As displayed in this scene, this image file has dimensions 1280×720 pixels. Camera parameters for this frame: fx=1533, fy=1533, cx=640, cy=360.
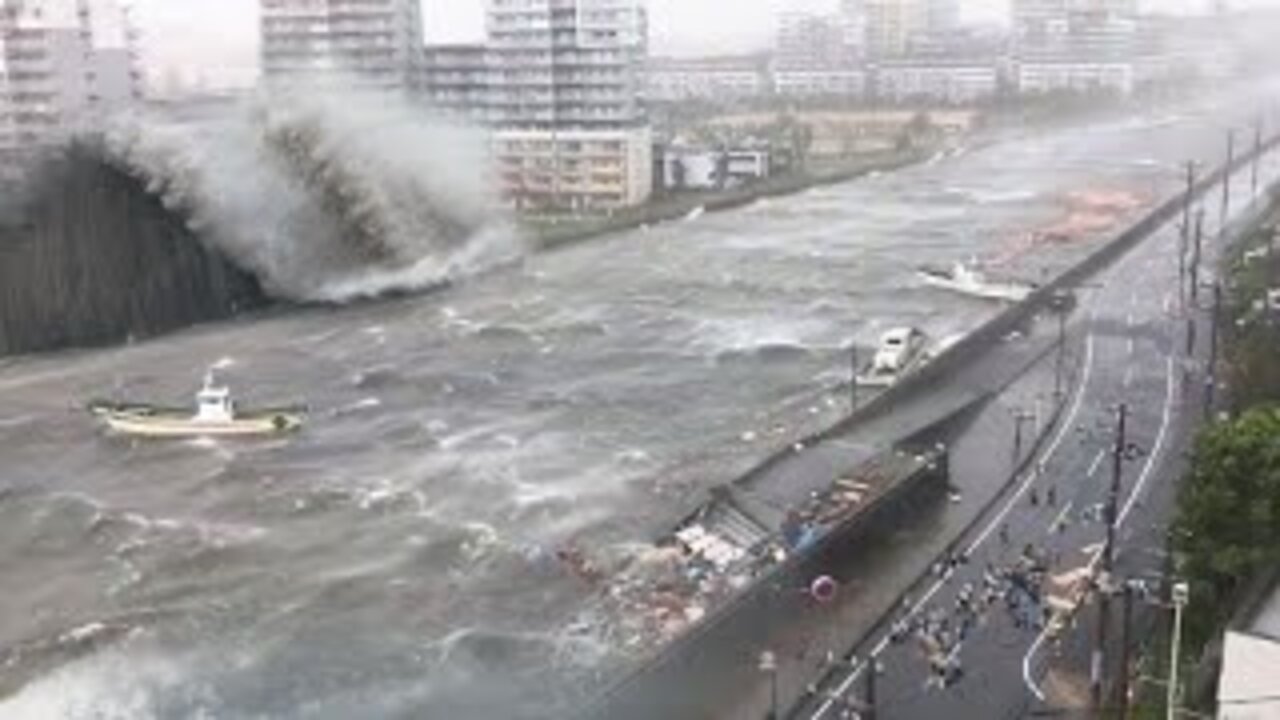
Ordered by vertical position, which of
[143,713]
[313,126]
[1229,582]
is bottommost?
[143,713]

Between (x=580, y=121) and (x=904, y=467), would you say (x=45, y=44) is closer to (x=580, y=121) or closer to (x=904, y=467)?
(x=580, y=121)

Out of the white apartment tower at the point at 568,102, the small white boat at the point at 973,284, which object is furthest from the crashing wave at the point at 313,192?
the small white boat at the point at 973,284

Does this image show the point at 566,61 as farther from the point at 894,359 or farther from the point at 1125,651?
the point at 1125,651

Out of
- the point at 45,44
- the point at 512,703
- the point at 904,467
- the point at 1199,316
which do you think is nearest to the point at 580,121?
the point at 45,44

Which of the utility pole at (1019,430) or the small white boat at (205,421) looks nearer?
the utility pole at (1019,430)

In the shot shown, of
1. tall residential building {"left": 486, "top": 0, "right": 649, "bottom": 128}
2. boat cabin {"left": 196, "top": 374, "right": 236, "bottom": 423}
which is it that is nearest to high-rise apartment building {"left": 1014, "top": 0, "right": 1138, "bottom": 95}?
tall residential building {"left": 486, "top": 0, "right": 649, "bottom": 128}

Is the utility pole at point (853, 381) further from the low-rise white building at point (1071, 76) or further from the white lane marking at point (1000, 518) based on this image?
the low-rise white building at point (1071, 76)

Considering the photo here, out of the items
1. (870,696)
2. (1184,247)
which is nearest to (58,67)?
(1184,247)
